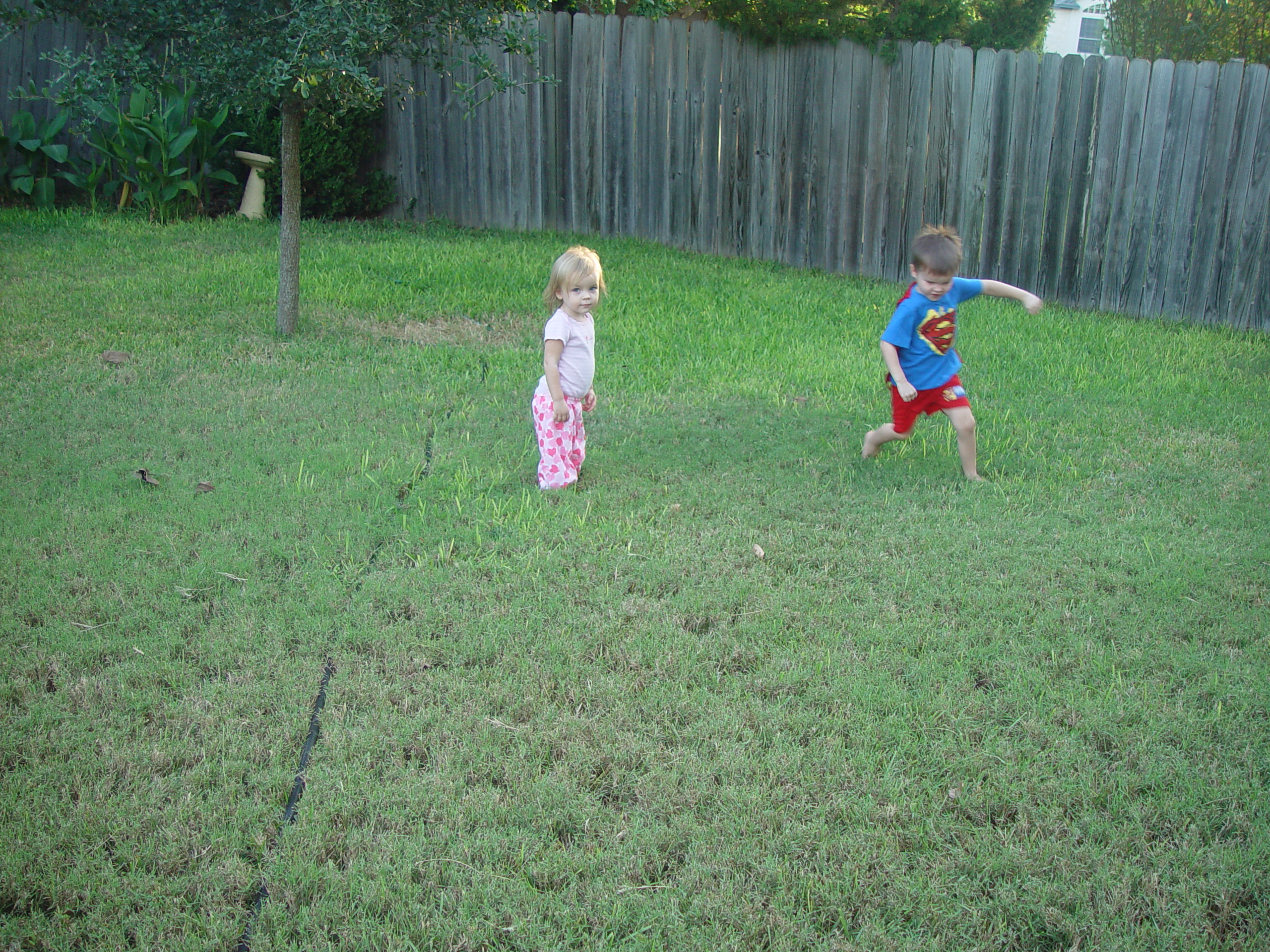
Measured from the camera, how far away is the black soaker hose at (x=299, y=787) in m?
2.23

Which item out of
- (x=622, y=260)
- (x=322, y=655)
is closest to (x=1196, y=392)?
(x=622, y=260)

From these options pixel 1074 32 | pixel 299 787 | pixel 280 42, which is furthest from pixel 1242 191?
pixel 1074 32

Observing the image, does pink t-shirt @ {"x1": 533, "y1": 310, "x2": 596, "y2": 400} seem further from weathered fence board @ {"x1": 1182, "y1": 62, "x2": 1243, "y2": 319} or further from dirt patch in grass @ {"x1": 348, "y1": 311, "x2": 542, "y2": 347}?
weathered fence board @ {"x1": 1182, "y1": 62, "x2": 1243, "y2": 319}

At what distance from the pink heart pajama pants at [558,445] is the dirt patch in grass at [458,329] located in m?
2.60

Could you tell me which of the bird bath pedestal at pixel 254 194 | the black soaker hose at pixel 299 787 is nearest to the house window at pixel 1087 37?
the bird bath pedestal at pixel 254 194

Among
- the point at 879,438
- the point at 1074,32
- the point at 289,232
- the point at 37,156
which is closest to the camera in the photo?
the point at 879,438

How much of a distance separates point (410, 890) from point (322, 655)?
113cm

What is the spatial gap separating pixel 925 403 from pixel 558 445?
1.83 meters

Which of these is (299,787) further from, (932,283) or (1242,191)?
(1242,191)

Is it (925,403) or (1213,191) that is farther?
(1213,191)

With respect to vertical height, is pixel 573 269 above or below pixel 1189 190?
below

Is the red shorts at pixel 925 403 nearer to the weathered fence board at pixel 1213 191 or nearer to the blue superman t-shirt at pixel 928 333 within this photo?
the blue superman t-shirt at pixel 928 333

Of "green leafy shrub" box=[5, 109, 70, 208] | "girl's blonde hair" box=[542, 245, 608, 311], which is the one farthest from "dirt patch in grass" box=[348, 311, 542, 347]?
"green leafy shrub" box=[5, 109, 70, 208]

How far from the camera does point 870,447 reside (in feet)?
16.9
